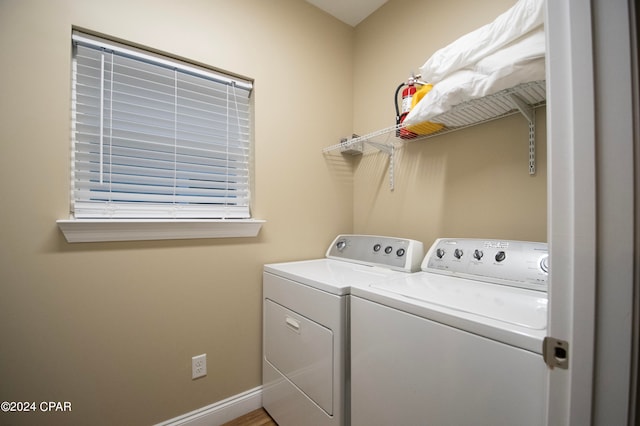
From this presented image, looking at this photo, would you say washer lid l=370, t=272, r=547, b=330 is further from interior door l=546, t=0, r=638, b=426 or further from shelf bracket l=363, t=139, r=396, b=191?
shelf bracket l=363, t=139, r=396, b=191

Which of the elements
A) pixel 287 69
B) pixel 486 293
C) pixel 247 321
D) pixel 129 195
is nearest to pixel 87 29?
pixel 129 195

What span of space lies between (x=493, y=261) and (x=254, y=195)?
128 cm

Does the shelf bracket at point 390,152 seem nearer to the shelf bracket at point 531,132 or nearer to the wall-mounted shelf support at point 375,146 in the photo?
the wall-mounted shelf support at point 375,146

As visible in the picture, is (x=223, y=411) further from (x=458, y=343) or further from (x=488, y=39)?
(x=488, y=39)

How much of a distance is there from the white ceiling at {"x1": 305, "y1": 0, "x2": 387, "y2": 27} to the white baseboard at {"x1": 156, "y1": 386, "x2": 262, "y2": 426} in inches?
102

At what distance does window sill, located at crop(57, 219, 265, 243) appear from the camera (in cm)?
114

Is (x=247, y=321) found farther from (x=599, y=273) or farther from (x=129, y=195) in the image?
(x=599, y=273)

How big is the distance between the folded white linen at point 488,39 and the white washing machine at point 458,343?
2.50ft

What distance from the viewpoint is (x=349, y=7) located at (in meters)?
1.92

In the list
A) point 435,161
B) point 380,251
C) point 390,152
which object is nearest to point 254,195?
point 380,251

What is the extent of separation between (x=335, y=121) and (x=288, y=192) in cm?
69

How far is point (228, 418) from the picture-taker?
1.49 metres

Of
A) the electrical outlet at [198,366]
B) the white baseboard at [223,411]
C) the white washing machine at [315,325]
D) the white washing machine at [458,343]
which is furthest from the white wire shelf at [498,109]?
the white baseboard at [223,411]

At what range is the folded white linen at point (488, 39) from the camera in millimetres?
870
